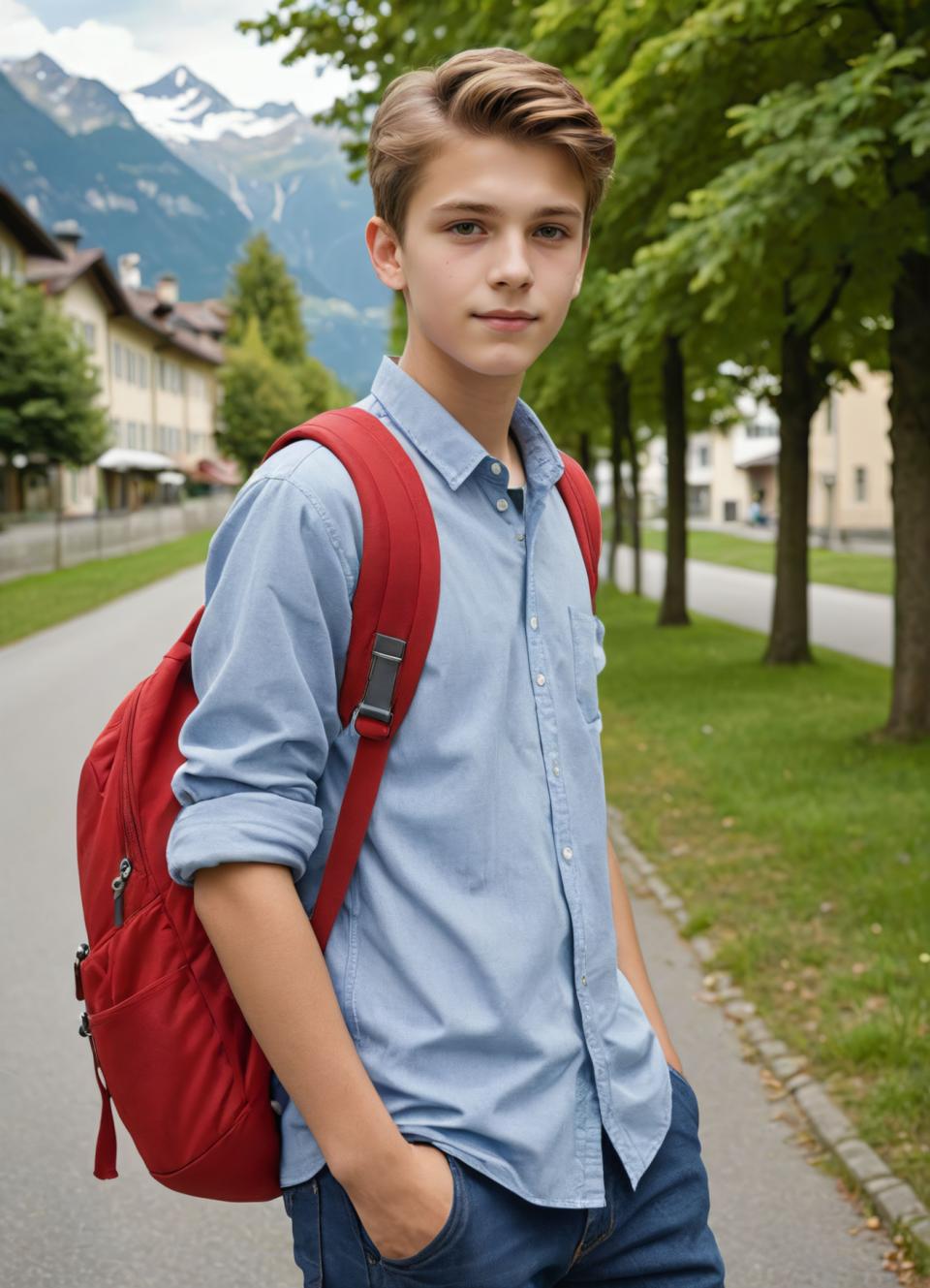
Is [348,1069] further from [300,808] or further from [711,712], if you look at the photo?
[711,712]

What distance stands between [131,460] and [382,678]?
207 feet

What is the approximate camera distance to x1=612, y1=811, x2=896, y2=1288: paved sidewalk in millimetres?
3793

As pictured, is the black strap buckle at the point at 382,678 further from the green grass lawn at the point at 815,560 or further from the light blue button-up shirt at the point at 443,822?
the green grass lawn at the point at 815,560

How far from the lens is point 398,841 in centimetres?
162

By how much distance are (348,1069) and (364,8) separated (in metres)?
14.8

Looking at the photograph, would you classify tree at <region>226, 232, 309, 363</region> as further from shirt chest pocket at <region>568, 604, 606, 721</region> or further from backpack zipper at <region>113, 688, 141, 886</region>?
backpack zipper at <region>113, 688, 141, 886</region>

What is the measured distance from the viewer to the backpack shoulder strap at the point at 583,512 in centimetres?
204

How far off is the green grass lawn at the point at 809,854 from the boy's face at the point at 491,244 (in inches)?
122

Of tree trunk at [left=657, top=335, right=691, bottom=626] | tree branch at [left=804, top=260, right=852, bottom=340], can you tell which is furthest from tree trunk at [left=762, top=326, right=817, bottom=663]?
tree trunk at [left=657, top=335, right=691, bottom=626]

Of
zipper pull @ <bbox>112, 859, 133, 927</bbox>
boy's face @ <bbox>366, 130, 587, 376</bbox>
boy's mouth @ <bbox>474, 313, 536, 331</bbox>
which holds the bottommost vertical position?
zipper pull @ <bbox>112, 859, 133, 927</bbox>

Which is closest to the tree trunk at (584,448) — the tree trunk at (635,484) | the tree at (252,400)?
the tree trunk at (635,484)

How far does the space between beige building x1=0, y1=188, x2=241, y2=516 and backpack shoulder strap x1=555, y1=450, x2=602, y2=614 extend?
40257mm

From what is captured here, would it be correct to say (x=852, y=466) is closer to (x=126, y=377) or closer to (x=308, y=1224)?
(x=126, y=377)

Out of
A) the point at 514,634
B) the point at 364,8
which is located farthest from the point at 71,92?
the point at 514,634
